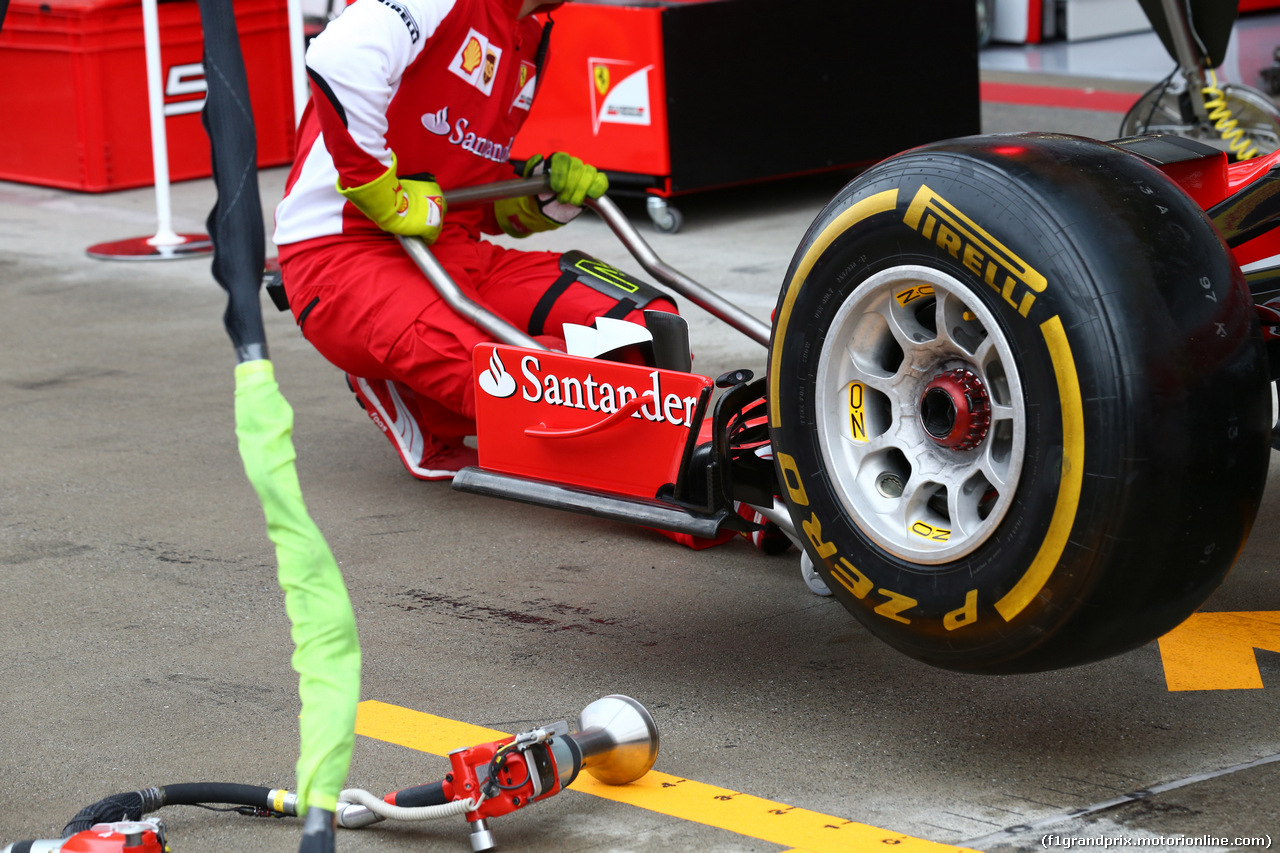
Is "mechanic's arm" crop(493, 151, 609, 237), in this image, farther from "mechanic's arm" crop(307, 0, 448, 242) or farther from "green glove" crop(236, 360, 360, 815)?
"green glove" crop(236, 360, 360, 815)

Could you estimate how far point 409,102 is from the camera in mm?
4438

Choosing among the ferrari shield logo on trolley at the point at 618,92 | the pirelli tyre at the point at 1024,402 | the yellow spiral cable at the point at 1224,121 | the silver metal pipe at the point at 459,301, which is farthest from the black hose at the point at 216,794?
the ferrari shield logo on trolley at the point at 618,92

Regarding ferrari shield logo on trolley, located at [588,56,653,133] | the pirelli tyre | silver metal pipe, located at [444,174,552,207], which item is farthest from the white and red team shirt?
ferrari shield logo on trolley, located at [588,56,653,133]

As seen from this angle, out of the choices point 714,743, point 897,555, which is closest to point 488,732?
point 714,743

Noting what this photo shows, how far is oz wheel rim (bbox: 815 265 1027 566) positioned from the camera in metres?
2.81

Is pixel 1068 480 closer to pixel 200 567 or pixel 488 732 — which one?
pixel 488 732

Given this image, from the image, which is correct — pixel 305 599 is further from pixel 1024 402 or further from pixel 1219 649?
pixel 1219 649

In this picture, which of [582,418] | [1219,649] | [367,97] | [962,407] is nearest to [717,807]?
[962,407]

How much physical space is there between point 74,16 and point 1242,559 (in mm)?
8078

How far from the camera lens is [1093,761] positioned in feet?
9.65

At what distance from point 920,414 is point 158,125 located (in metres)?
6.79

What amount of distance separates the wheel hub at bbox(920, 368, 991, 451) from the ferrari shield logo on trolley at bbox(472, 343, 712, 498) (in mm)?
650

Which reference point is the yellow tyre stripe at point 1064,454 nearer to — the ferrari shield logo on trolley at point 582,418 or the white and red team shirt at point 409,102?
the ferrari shield logo on trolley at point 582,418

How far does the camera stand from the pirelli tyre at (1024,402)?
2.57 metres
